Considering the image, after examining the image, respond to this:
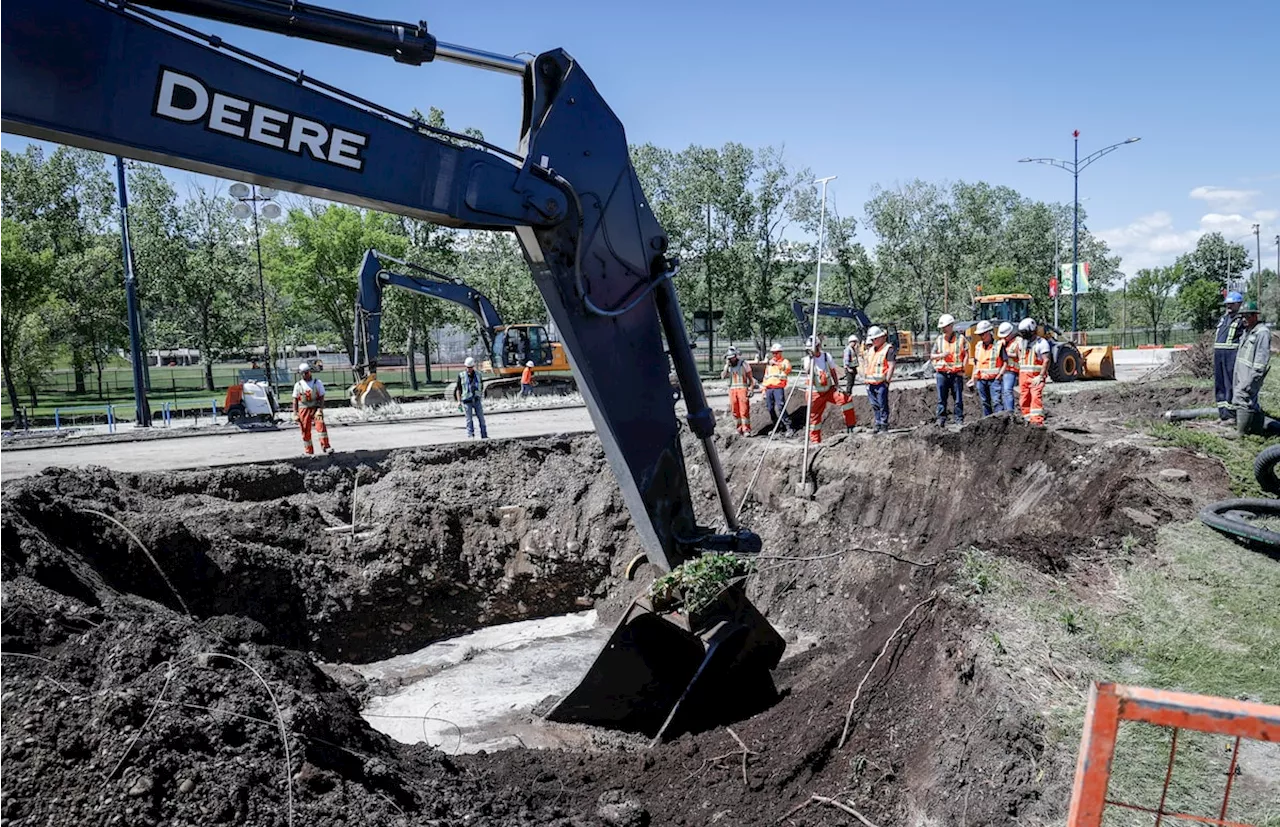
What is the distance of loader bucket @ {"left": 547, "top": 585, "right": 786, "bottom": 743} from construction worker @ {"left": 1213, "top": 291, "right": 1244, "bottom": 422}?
746 cm

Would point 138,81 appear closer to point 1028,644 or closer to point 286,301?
point 1028,644

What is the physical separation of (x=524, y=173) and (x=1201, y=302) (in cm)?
6021

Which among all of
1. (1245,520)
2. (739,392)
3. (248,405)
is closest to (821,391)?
(739,392)

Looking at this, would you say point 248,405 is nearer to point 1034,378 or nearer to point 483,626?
point 483,626

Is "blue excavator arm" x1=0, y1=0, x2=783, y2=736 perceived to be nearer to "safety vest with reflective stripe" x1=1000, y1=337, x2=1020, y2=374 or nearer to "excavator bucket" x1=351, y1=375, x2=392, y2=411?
"safety vest with reflective stripe" x1=1000, y1=337, x2=1020, y2=374

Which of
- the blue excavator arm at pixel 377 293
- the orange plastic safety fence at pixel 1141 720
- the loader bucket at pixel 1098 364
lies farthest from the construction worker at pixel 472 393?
the loader bucket at pixel 1098 364

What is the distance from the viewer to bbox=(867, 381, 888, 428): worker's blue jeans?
13445 millimetres

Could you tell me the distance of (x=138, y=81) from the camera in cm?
397

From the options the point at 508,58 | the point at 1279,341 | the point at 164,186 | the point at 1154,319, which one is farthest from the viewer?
the point at 1154,319

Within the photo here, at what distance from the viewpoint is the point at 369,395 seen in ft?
80.2

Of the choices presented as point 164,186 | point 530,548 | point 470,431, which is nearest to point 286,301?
point 164,186

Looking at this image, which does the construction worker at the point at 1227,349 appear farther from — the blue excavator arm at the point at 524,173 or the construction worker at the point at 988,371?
the blue excavator arm at the point at 524,173

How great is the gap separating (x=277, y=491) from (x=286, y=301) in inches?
1318

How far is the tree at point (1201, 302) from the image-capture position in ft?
170
